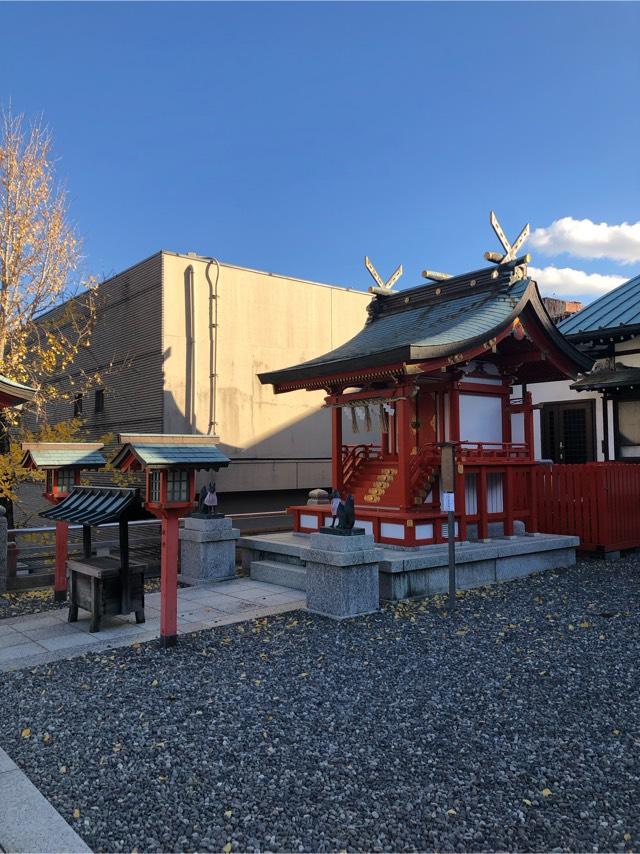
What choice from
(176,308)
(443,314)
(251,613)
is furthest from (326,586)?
(176,308)

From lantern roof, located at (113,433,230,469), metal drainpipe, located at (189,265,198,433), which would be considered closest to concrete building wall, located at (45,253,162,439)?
metal drainpipe, located at (189,265,198,433)

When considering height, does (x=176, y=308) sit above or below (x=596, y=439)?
above

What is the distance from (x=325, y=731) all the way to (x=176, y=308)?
13.5 m

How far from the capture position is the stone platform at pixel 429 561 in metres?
9.60

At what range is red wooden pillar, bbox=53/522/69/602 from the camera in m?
9.80

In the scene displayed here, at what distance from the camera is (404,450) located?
11.1 meters

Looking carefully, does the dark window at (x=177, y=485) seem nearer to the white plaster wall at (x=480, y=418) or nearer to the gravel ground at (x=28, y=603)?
the gravel ground at (x=28, y=603)

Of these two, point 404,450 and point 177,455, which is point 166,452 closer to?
point 177,455

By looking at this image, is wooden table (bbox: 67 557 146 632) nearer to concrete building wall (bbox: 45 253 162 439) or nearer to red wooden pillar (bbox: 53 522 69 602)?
red wooden pillar (bbox: 53 522 69 602)

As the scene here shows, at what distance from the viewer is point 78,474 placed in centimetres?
1009

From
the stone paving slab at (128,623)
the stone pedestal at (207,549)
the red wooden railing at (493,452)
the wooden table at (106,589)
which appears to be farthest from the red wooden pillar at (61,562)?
the red wooden railing at (493,452)

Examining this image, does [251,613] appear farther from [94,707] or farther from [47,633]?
[94,707]

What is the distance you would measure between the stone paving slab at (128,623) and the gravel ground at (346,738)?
1.59 ft

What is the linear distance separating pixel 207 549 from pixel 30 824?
7716 mm
